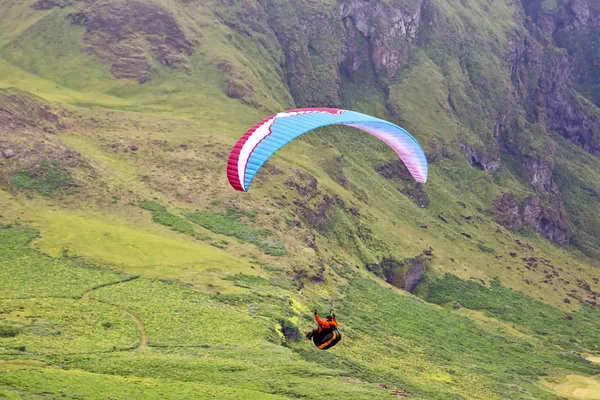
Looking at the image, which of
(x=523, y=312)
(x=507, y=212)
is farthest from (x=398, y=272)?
(x=507, y=212)

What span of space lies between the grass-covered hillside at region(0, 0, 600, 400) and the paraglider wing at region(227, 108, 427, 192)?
13347 mm

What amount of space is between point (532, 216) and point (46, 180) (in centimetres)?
10644

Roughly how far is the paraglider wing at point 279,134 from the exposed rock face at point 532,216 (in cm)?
11268

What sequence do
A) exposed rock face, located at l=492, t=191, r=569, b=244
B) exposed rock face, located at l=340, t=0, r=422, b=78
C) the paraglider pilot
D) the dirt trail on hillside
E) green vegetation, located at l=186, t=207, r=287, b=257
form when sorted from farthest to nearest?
exposed rock face, located at l=340, t=0, r=422, b=78, exposed rock face, located at l=492, t=191, r=569, b=244, green vegetation, located at l=186, t=207, r=287, b=257, the dirt trail on hillside, the paraglider pilot

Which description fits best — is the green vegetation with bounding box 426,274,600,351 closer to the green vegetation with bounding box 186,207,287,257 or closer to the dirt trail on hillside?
the green vegetation with bounding box 186,207,287,257

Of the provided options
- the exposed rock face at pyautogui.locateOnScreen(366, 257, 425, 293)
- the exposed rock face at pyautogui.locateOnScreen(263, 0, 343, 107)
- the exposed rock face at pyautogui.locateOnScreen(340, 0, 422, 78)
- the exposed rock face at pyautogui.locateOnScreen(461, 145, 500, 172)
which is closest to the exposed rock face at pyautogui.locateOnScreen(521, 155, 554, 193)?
the exposed rock face at pyautogui.locateOnScreen(461, 145, 500, 172)

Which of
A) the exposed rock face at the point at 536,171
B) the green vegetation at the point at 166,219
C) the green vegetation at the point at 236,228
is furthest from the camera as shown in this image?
the exposed rock face at the point at 536,171

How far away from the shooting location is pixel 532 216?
160m

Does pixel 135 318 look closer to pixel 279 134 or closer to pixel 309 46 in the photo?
pixel 279 134

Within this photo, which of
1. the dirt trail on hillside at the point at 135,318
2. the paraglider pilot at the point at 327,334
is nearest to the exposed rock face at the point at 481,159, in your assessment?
the dirt trail on hillside at the point at 135,318

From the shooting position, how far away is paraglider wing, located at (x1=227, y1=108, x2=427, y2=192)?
37719 mm

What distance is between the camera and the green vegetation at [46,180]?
7925 centimetres

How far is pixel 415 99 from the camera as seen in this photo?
169 m

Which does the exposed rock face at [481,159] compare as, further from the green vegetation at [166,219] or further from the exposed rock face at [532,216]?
the green vegetation at [166,219]
